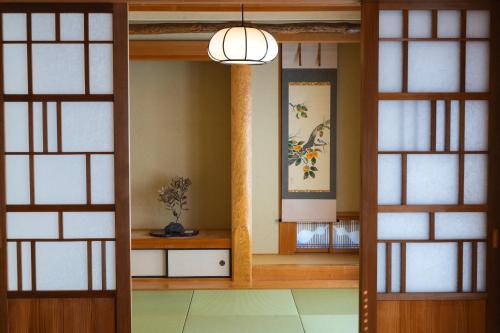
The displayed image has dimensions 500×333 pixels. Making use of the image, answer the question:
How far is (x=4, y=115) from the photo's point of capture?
353cm

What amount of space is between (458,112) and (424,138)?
25cm

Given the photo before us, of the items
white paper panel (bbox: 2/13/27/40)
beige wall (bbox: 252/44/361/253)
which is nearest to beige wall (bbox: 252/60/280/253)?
beige wall (bbox: 252/44/361/253)

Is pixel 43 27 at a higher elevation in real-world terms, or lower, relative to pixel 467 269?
higher

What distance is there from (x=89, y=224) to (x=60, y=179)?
0.32 m

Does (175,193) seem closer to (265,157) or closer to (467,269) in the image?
(265,157)

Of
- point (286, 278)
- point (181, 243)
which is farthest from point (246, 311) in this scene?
point (181, 243)

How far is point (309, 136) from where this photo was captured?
24.1ft

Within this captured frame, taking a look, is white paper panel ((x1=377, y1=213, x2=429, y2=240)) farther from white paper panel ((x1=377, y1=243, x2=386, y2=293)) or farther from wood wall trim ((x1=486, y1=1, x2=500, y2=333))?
wood wall trim ((x1=486, y1=1, x2=500, y2=333))

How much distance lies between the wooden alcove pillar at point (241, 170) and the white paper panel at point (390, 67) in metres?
3.25

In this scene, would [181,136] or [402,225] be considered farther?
[181,136]

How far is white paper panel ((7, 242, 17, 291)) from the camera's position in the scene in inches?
141

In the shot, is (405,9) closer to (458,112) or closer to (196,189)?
(458,112)

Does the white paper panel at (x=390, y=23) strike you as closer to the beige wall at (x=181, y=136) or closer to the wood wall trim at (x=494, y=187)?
the wood wall trim at (x=494, y=187)

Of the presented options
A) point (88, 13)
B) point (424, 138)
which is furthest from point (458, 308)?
point (88, 13)
